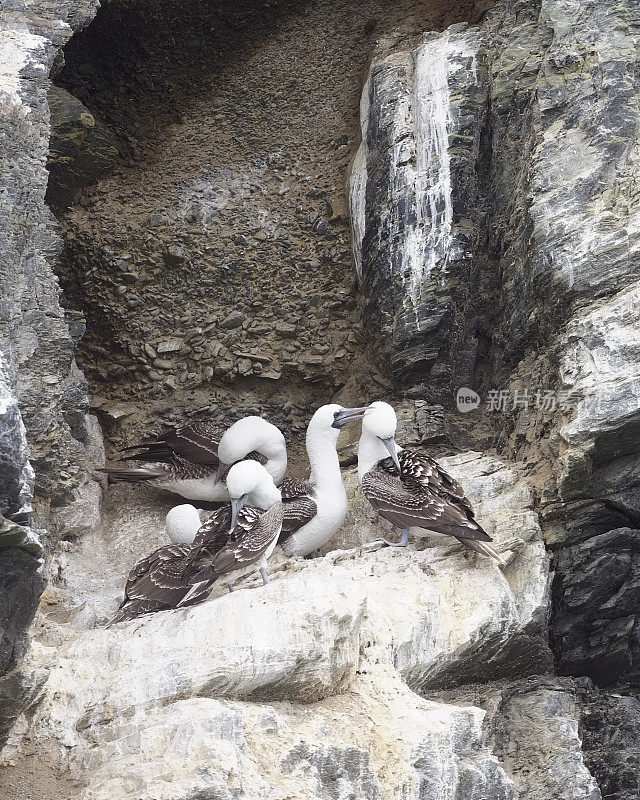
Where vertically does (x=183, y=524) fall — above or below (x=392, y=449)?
below

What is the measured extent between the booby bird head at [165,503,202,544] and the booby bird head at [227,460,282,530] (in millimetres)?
462

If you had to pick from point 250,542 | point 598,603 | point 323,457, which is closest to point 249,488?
point 250,542

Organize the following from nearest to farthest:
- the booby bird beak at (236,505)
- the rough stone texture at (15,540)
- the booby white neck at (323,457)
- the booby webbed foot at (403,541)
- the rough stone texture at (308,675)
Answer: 1. the rough stone texture at (15,540)
2. the rough stone texture at (308,675)
3. the booby bird beak at (236,505)
4. the booby webbed foot at (403,541)
5. the booby white neck at (323,457)

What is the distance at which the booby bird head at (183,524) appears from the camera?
221 inches

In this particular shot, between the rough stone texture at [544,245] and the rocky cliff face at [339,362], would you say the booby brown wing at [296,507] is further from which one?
the rough stone texture at [544,245]

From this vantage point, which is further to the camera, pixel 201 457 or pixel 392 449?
pixel 201 457

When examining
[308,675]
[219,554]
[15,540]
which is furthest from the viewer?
[219,554]

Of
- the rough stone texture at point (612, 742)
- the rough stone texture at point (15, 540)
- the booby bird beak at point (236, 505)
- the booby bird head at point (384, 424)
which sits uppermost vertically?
the rough stone texture at point (15, 540)

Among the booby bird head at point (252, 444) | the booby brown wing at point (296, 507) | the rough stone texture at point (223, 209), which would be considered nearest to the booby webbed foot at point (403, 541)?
the booby brown wing at point (296, 507)

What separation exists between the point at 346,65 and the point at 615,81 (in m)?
2.58

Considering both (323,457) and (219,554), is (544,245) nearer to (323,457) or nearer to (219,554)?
(323,457)

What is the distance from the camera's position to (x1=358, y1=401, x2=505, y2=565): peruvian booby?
4973 mm

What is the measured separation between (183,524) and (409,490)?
126 cm

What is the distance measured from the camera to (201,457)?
6164mm
